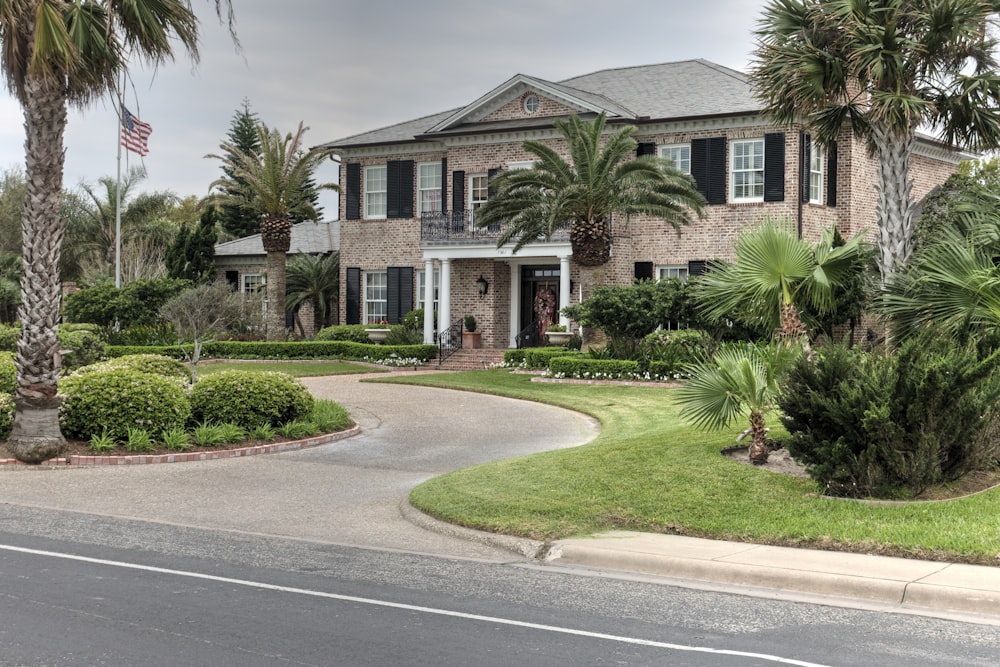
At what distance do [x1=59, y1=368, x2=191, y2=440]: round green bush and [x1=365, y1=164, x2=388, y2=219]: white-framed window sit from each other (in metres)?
21.7

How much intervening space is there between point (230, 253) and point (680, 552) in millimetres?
36229

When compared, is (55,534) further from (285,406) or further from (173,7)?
(173,7)

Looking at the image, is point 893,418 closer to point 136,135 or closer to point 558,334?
point 558,334

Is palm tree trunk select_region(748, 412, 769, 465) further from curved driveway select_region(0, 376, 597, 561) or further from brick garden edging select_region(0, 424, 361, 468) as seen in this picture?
brick garden edging select_region(0, 424, 361, 468)

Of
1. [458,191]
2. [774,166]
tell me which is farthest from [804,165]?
[458,191]

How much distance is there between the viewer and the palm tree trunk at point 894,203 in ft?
58.3

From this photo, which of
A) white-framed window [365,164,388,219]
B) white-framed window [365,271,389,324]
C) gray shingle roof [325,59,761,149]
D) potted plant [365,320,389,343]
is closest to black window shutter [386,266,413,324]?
white-framed window [365,271,389,324]

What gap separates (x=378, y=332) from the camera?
114ft

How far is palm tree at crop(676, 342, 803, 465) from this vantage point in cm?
1227

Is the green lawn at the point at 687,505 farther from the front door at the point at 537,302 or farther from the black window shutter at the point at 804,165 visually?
the front door at the point at 537,302

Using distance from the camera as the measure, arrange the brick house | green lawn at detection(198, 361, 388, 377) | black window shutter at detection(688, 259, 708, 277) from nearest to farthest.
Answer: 1. the brick house
2. green lawn at detection(198, 361, 388, 377)
3. black window shutter at detection(688, 259, 708, 277)

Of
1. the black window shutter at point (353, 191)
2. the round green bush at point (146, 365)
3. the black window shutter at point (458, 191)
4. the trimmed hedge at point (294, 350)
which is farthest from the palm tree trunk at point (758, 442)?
the black window shutter at point (353, 191)

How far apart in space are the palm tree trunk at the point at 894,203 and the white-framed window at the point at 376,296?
21.9 m

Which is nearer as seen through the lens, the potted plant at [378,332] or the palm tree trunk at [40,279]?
the palm tree trunk at [40,279]
